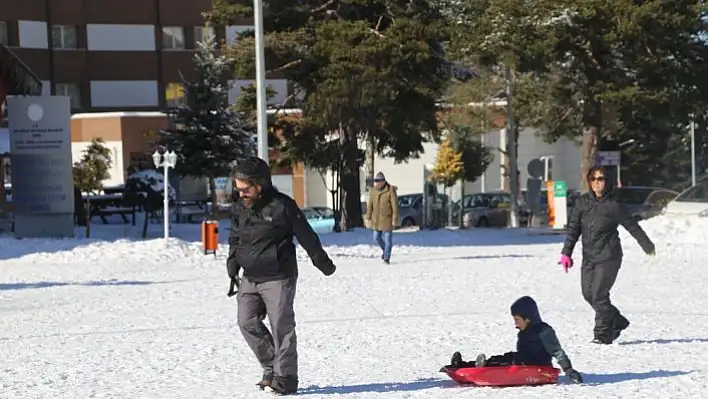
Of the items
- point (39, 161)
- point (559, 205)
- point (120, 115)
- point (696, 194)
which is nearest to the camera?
point (39, 161)

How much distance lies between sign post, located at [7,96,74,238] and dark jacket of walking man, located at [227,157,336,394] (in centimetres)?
1951

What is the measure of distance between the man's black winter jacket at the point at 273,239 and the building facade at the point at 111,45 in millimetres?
Answer: 51270

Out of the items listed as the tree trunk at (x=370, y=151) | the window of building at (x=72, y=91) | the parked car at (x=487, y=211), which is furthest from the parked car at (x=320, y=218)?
the window of building at (x=72, y=91)

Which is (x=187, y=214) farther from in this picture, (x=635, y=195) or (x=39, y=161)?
(x=39, y=161)

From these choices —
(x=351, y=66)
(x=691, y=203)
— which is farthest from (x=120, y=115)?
(x=691, y=203)

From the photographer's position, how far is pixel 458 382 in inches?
357

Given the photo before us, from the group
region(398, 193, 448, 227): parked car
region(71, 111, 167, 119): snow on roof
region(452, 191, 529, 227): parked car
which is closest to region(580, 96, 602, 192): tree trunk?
region(452, 191, 529, 227): parked car

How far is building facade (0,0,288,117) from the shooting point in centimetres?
6031

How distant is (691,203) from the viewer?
3058cm

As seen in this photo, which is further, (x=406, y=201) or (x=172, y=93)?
(x=172, y=93)

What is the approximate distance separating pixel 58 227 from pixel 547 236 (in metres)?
12.8

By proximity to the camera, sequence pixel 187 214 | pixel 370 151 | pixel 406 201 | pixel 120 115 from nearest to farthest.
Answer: pixel 370 151, pixel 187 214, pixel 406 201, pixel 120 115

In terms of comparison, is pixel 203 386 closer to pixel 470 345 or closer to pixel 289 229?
pixel 289 229

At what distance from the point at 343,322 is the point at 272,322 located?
17.0ft
